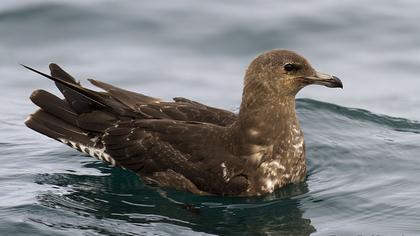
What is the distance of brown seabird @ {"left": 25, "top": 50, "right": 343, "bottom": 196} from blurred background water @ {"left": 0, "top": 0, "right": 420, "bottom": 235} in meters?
0.16

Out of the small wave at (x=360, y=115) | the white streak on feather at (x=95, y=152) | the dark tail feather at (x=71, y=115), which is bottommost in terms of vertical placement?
the white streak on feather at (x=95, y=152)

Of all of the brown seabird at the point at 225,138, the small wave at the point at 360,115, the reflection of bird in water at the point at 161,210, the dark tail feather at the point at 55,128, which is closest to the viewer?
the reflection of bird in water at the point at 161,210

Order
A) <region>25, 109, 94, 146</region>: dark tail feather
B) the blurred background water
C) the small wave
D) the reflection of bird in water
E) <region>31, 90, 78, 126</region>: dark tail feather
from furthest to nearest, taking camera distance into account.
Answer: the small wave → <region>31, 90, 78, 126</region>: dark tail feather → <region>25, 109, 94, 146</region>: dark tail feather → the blurred background water → the reflection of bird in water

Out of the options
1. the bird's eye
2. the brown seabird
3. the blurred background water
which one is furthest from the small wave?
the bird's eye

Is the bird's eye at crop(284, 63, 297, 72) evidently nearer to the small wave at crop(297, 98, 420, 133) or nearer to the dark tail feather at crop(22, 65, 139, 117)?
the dark tail feather at crop(22, 65, 139, 117)

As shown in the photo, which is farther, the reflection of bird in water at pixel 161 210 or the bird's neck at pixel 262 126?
the bird's neck at pixel 262 126

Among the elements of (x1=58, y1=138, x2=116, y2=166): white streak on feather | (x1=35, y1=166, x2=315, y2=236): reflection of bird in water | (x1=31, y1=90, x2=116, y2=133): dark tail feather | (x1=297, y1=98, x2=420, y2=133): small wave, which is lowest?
(x1=35, y1=166, x2=315, y2=236): reflection of bird in water

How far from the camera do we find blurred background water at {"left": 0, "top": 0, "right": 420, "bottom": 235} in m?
8.63

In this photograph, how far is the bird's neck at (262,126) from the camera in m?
9.03

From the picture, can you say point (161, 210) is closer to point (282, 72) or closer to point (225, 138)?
point (225, 138)

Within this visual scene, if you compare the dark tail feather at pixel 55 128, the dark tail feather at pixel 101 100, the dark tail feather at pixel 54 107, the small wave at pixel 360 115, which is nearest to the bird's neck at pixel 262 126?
the dark tail feather at pixel 101 100

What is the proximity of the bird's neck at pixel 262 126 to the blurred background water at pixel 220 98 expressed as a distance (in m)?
→ 0.42

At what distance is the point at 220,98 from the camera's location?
1220 cm

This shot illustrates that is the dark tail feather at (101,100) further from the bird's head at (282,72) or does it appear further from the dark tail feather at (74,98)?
the bird's head at (282,72)
